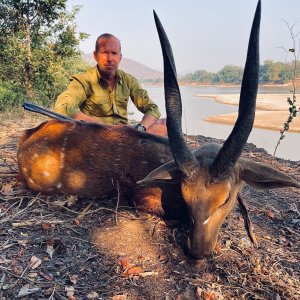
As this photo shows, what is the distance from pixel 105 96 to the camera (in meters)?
5.61

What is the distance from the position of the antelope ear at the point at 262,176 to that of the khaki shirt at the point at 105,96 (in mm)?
2491

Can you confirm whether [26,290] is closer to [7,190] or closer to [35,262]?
[35,262]

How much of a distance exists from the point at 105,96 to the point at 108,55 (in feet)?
2.00

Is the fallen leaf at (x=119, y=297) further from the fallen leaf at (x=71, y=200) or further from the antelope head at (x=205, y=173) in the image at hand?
the fallen leaf at (x=71, y=200)

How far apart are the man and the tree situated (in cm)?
808

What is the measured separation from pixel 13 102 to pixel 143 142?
973cm

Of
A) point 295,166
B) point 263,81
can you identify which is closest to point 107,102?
point 295,166

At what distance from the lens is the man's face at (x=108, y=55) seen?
A: 17.4ft

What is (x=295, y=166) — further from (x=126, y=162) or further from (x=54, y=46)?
(x=54, y=46)

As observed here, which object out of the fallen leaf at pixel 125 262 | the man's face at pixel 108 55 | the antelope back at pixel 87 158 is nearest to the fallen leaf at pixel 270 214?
the antelope back at pixel 87 158

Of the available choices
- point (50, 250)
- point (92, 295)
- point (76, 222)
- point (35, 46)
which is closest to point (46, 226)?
point (76, 222)

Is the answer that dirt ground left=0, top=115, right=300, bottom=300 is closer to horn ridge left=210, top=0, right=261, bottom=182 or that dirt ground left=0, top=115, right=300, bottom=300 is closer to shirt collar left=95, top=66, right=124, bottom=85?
horn ridge left=210, top=0, right=261, bottom=182

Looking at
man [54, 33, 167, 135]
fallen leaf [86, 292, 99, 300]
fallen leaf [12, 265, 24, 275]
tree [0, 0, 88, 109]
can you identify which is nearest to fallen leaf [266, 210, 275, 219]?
man [54, 33, 167, 135]

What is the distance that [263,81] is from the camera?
66438 mm
